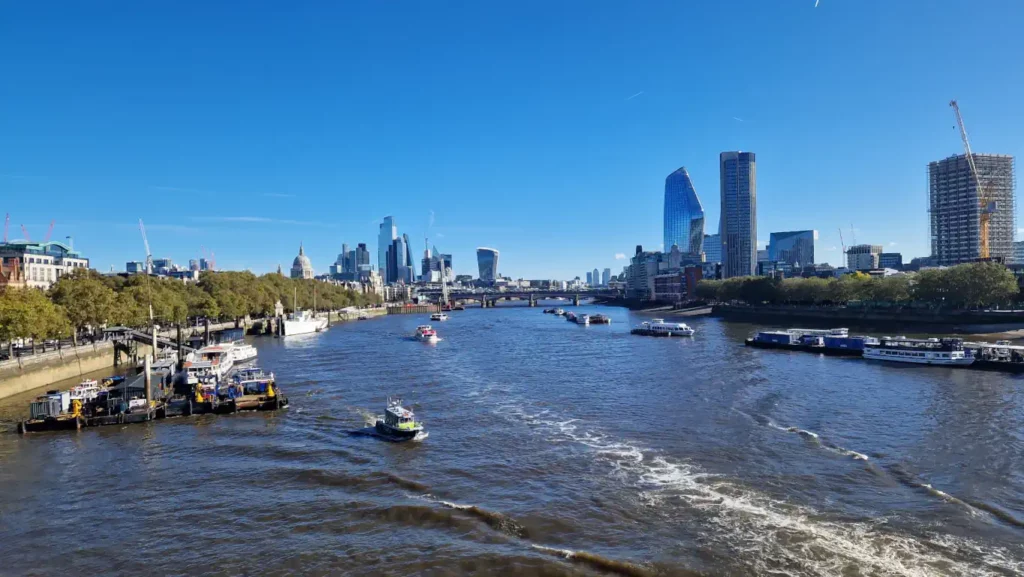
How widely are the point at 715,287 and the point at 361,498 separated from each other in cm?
17425

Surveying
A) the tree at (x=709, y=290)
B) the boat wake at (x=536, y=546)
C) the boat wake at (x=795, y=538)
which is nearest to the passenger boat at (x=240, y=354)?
the boat wake at (x=536, y=546)

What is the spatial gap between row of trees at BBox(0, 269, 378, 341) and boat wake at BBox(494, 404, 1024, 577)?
54786 mm

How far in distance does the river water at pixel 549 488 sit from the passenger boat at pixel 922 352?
13.2 m

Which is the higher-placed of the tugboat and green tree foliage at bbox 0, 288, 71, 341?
green tree foliage at bbox 0, 288, 71, 341

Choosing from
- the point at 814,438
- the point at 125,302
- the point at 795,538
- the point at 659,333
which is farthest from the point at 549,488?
the point at 659,333

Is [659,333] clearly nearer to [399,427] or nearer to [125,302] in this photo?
[125,302]

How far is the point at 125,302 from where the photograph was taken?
81.4 meters

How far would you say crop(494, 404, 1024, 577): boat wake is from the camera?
1928 cm

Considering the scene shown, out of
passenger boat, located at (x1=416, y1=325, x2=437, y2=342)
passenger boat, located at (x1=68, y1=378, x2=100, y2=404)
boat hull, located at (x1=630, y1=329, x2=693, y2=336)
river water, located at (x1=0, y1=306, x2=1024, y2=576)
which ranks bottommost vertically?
river water, located at (x1=0, y1=306, x2=1024, y2=576)

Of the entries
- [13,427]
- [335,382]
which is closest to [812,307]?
[335,382]

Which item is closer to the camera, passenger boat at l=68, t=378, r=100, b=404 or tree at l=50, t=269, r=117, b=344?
passenger boat at l=68, t=378, r=100, b=404

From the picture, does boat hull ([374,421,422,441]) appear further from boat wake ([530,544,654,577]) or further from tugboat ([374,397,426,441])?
boat wake ([530,544,654,577])

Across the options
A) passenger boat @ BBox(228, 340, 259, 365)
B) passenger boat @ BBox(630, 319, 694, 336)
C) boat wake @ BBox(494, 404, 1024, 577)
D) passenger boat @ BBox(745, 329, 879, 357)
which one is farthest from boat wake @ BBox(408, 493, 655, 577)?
passenger boat @ BBox(630, 319, 694, 336)

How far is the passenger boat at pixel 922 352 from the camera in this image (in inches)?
2339
